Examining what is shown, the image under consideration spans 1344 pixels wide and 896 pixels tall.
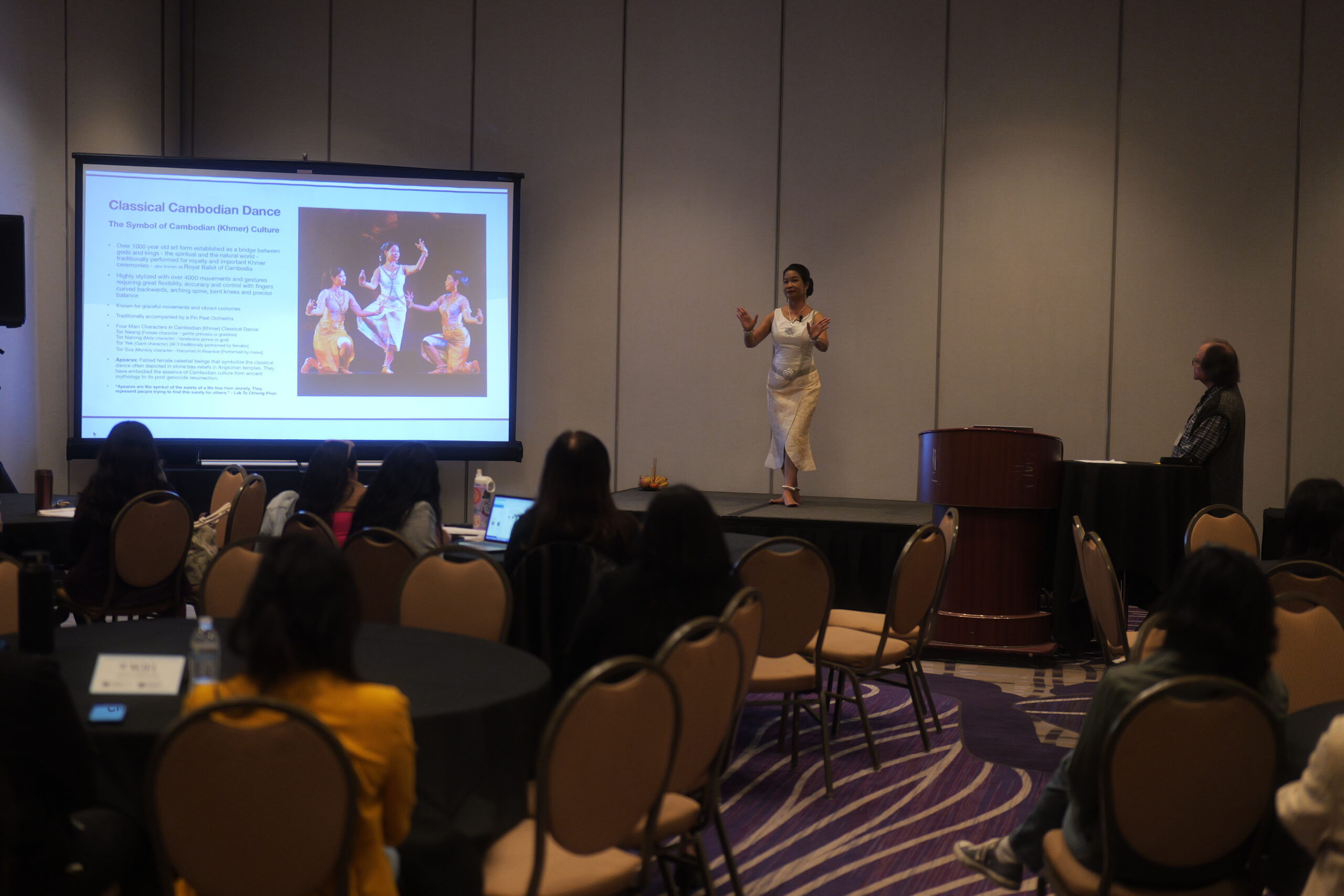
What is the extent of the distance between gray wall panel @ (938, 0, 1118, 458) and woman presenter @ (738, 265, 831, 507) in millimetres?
1367

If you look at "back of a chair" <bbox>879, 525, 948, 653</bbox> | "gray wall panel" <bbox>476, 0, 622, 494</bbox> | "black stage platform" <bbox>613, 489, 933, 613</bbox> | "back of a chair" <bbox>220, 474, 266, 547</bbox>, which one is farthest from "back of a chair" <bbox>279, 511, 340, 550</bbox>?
"gray wall panel" <bbox>476, 0, 622, 494</bbox>

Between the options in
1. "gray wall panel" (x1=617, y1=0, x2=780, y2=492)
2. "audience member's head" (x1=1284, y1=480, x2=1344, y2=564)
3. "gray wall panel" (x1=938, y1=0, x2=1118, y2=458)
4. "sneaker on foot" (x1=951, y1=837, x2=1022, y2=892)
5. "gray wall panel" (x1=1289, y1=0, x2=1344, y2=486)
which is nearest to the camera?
"sneaker on foot" (x1=951, y1=837, x2=1022, y2=892)

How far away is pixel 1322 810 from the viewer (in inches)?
71.0

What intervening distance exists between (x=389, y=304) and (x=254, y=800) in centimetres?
633

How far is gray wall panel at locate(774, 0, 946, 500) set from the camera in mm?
7449

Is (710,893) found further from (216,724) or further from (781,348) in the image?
(781,348)

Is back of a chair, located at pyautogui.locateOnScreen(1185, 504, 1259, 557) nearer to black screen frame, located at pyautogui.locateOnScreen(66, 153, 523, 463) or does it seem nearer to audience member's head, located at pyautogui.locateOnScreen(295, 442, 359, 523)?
audience member's head, located at pyautogui.locateOnScreen(295, 442, 359, 523)

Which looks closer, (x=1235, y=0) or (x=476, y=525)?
(x=476, y=525)

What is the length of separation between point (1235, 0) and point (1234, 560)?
21.2 feet

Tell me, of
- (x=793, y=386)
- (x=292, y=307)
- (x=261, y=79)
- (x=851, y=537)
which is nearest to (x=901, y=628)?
(x=851, y=537)

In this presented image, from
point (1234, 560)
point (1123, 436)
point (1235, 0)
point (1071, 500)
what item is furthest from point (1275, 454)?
point (1234, 560)

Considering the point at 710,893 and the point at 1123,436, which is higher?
the point at 1123,436

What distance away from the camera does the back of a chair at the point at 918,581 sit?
3789 mm

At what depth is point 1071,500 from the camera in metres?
5.62
